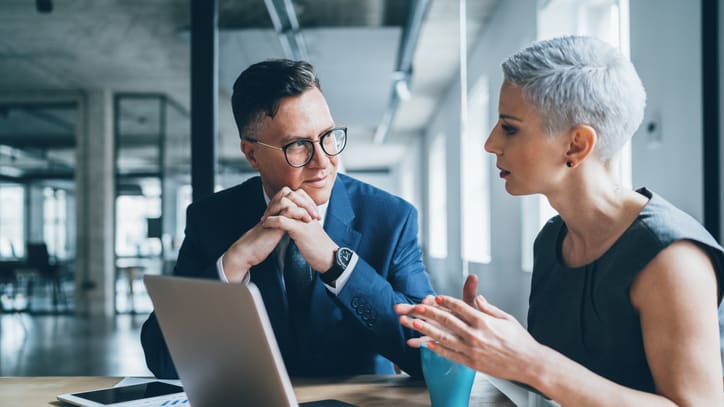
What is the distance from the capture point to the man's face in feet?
5.44

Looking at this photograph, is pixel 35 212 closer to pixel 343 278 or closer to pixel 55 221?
pixel 55 221

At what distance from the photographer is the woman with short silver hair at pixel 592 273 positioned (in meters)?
0.94

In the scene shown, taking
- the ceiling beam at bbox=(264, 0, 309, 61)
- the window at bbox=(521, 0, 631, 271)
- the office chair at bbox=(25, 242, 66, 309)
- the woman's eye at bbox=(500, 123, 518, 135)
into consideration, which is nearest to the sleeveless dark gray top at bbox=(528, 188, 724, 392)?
the woman's eye at bbox=(500, 123, 518, 135)

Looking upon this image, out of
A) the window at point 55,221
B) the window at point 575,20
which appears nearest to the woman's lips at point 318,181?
the window at point 575,20

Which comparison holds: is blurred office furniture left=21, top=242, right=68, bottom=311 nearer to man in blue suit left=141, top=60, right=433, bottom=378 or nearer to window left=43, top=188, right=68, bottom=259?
window left=43, top=188, right=68, bottom=259

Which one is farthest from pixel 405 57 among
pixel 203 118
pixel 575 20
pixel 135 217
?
pixel 203 118

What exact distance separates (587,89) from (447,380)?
59 cm

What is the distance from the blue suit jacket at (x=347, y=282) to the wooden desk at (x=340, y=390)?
12 cm

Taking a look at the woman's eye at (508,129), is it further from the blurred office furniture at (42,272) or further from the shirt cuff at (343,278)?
the blurred office furniture at (42,272)

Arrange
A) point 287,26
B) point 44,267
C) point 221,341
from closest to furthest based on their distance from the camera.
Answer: point 221,341, point 287,26, point 44,267

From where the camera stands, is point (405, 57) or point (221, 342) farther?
point (405, 57)

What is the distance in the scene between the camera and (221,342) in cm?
86

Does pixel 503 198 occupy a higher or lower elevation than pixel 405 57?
lower

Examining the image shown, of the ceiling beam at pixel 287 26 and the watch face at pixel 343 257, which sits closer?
the watch face at pixel 343 257
